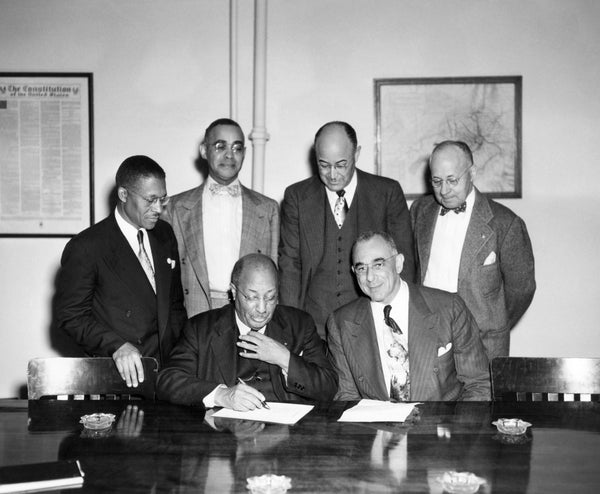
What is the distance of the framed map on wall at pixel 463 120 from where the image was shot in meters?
4.59

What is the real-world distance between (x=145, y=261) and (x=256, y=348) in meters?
0.80

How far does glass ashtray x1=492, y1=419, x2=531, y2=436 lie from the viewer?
2.18m

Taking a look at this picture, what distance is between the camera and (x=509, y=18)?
458cm

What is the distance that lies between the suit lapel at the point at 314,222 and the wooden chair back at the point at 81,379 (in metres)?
1.18

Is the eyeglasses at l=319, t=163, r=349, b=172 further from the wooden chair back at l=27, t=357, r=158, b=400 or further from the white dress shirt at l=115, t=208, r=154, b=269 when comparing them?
the wooden chair back at l=27, t=357, r=158, b=400

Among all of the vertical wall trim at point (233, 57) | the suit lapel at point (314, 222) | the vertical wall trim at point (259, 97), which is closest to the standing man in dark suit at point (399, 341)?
the suit lapel at point (314, 222)

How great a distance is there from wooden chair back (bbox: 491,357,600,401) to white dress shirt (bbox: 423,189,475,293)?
850 millimetres

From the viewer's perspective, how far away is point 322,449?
2057 millimetres

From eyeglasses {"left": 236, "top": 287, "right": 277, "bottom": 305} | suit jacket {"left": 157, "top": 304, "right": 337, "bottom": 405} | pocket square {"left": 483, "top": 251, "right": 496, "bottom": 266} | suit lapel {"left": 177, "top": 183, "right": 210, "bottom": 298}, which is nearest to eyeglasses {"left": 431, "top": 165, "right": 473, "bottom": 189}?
pocket square {"left": 483, "top": 251, "right": 496, "bottom": 266}

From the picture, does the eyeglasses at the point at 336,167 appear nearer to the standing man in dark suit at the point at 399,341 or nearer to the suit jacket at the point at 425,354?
the standing man in dark suit at the point at 399,341

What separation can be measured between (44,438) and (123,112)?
2.95 metres

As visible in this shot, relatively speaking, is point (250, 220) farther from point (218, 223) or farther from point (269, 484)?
point (269, 484)

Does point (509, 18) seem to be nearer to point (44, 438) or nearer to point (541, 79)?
point (541, 79)

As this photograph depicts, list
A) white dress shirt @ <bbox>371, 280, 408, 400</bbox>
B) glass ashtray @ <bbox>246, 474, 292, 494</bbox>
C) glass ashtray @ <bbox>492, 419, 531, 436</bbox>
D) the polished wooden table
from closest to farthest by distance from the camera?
glass ashtray @ <bbox>246, 474, 292, 494</bbox> < the polished wooden table < glass ashtray @ <bbox>492, 419, 531, 436</bbox> < white dress shirt @ <bbox>371, 280, 408, 400</bbox>
